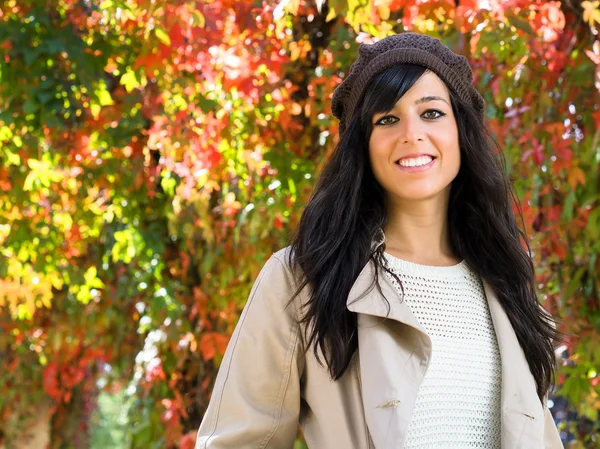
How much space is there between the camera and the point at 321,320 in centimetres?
208

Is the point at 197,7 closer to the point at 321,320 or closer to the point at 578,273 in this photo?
the point at 578,273

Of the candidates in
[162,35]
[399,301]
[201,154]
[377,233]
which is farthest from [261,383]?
[201,154]

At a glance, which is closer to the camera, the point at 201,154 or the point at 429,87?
the point at 429,87

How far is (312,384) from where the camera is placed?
82.2 inches

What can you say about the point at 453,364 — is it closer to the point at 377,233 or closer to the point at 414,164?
the point at 377,233

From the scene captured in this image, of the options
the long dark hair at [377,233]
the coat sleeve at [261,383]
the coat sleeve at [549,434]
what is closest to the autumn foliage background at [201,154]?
the long dark hair at [377,233]

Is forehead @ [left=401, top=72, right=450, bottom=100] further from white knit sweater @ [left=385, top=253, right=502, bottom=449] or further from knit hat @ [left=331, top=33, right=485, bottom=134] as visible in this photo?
white knit sweater @ [left=385, top=253, right=502, bottom=449]

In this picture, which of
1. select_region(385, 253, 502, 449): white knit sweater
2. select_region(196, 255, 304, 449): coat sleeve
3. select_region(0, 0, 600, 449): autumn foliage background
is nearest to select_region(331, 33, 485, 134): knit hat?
select_region(385, 253, 502, 449): white knit sweater

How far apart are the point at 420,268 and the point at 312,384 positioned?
39cm

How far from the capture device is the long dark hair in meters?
2.10

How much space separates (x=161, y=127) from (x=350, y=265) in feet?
9.40

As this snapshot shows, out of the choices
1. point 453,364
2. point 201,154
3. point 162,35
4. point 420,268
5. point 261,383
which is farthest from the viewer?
point 201,154

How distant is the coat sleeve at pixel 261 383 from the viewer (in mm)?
2059

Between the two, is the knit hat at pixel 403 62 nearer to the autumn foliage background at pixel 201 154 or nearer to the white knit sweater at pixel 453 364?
the white knit sweater at pixel 453 364
